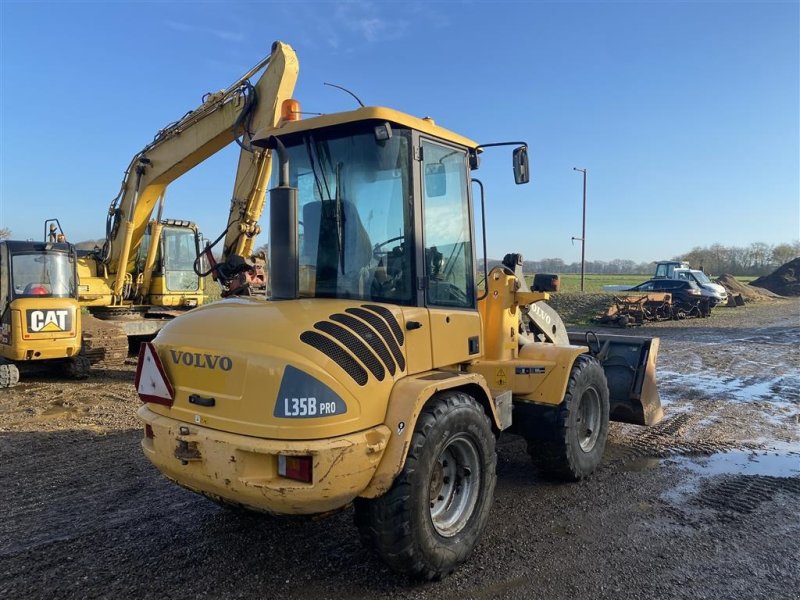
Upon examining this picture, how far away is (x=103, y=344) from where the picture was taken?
10.1 m

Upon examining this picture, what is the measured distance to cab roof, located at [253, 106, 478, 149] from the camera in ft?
11.1

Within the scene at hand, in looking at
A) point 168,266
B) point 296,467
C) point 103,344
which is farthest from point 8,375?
point 296,467

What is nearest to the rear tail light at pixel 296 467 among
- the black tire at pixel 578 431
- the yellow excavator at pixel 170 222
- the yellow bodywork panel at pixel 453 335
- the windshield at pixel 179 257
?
the yellow bodywork panel at pixel 453 335

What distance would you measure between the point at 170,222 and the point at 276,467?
1132 cm

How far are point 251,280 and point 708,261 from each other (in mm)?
65473

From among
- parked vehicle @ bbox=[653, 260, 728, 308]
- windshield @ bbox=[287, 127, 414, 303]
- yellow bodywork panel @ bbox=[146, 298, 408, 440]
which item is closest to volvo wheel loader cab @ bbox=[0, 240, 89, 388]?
yellow bodywork panel @ bbox=[146, 298, 408, 440]

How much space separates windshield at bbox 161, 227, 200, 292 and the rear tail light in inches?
435

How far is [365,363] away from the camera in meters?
3.10

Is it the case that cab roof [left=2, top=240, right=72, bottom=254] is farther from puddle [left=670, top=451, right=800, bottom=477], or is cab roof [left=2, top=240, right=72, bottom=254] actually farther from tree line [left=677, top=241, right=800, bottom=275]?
tree line [left=677, top=241, right=800, bottom=275]

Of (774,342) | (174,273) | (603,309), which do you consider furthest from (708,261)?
(174,273)

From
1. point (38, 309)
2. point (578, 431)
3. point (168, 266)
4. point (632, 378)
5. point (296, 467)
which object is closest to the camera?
point (296, 467)

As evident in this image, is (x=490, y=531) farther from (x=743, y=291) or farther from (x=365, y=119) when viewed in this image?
(x=743, y=291)

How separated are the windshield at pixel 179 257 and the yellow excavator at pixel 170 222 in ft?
0.07

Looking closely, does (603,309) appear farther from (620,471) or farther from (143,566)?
(143,566)
